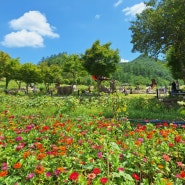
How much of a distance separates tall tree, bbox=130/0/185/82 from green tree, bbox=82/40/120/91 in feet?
34.6

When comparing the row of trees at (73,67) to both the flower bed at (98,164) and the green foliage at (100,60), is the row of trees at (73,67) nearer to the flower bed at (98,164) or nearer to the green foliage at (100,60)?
the green foliage at (100,60)

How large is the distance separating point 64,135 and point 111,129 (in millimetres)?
1096

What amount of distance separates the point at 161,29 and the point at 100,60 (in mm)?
14003

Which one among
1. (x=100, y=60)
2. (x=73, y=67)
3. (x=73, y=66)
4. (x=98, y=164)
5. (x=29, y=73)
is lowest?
(x=98, y=164)

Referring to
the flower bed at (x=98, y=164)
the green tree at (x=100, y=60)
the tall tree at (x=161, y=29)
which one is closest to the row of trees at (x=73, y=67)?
the green tree at (x=100, y=60)

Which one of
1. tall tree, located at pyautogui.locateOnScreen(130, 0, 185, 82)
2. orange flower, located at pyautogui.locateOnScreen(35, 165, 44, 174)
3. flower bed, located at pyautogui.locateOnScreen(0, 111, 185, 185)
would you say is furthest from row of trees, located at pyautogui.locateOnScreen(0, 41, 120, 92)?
orange flower, located at pyautogui.locateOnScreen(35, 165, 44, 174)

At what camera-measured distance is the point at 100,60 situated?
3512 centimetres

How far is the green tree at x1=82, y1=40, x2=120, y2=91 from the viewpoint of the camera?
35219mm

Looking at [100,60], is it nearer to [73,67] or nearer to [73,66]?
[73,66]

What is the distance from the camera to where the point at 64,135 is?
16.7ft

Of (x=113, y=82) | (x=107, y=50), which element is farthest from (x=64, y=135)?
(x=107, y=50)

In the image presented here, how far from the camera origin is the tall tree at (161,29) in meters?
20.4

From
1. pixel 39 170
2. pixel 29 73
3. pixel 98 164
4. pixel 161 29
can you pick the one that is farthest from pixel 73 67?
pixel 39 170

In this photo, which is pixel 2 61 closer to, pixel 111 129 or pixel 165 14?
pixel 165 14
